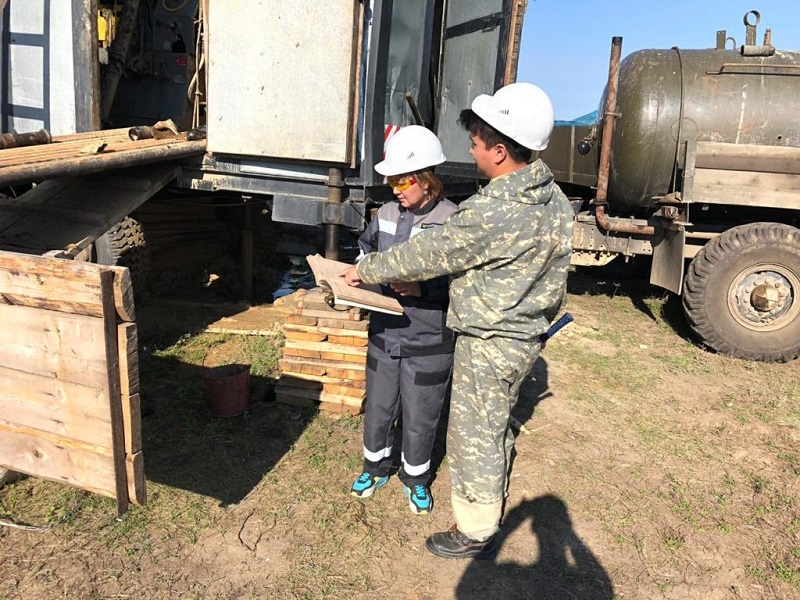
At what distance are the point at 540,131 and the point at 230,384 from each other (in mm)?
2802

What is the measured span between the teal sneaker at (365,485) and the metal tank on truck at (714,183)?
4218 mm

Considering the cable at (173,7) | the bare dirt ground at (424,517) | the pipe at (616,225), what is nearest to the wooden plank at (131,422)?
the bare dirt ground at (424,517)

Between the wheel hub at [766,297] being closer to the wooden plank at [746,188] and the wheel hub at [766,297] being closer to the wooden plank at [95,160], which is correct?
the wooden plank at [746,188]

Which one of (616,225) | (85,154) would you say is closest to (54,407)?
(85,154)

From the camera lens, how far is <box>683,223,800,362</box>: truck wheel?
6.04 m

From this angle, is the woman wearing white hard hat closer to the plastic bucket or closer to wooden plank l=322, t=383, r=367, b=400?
wooden plank l=322, t=383, r=367, b=400

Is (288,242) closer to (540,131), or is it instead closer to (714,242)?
(714,242)

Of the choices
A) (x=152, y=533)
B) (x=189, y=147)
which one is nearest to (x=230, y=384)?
(x=152, y=533)

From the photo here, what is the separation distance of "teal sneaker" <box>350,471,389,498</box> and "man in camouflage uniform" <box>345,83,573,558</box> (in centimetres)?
68

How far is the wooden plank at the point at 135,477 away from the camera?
7.85 ft

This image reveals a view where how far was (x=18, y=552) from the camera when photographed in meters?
2.89

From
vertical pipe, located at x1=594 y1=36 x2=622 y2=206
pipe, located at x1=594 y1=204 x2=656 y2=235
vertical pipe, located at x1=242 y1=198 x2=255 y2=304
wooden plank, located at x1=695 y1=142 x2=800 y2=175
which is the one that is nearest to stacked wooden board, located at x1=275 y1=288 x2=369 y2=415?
vertical pipe, located at x1=242 y1=198 x2=255 y2=304

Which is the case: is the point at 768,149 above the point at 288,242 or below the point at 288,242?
above

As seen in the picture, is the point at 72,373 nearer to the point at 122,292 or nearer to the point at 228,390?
the point at 122,292
